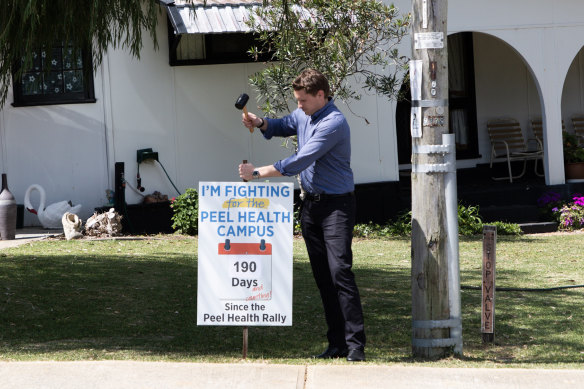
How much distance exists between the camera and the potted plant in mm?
15289

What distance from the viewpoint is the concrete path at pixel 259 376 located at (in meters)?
5.17

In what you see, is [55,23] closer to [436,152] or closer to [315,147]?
[315,147]

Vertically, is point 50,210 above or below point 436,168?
below

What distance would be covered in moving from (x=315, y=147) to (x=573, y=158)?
10.7 meters

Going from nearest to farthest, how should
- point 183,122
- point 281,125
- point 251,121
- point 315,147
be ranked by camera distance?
point 315,147 < point 251,121 < point 281,125 < point 183,122

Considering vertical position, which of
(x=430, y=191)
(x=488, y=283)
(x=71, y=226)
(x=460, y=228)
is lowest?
(x=460, y=228)

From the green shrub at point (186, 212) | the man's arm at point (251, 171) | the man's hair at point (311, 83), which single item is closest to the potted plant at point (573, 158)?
the green shrub at point (186, 212)

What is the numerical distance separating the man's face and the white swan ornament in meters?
7.97

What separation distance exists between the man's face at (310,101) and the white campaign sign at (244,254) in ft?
1.79

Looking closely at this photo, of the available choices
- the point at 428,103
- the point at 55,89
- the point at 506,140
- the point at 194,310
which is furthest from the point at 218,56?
the point at 428,103

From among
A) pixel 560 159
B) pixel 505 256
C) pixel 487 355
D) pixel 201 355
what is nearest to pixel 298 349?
pixel 201 355

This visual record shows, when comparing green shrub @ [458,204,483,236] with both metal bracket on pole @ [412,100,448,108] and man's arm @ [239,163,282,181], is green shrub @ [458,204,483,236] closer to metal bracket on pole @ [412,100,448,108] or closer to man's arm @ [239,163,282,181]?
metal bracket on pole @ [412,100,448,108]

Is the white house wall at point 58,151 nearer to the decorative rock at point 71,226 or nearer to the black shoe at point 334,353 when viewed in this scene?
the decorative rock at point 71,226

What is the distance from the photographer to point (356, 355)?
236 inches
